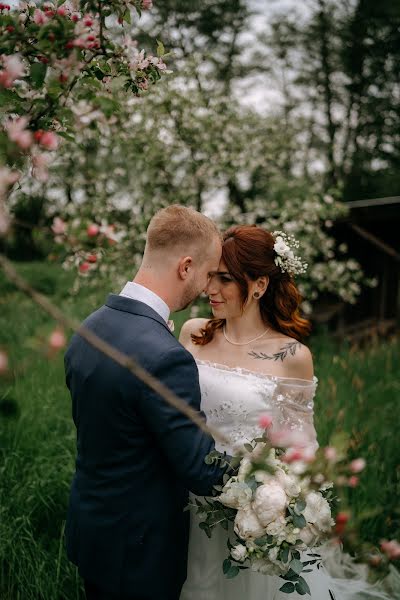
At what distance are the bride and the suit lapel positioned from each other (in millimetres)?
905

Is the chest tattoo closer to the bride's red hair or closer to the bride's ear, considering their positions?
the bride's red hair

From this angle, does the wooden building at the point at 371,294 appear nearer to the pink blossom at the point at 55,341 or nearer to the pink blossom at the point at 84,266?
the pink blossom at the point at 84,266

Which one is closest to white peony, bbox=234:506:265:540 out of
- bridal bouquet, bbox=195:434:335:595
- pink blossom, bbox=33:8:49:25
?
bridal bouquet, bbox=195:434:335:595

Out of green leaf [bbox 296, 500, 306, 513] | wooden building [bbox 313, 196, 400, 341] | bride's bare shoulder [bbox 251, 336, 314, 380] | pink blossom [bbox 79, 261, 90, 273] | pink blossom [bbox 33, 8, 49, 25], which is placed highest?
pink blossom [bbox 33, 8, 49, 25]

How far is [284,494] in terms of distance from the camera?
187 cm

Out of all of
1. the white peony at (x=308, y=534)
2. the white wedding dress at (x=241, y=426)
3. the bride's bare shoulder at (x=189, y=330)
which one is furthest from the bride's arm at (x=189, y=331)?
the white peony at (x=308, y=534)

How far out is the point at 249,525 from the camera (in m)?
1.86

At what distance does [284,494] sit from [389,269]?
8651 millimetres

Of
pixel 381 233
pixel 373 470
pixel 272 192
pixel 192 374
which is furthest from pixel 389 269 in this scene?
pixel 192 374

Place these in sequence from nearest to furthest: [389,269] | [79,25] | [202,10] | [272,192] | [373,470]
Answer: [79,25] < [373,470] < [272,192] < [389,269] < [202,10]

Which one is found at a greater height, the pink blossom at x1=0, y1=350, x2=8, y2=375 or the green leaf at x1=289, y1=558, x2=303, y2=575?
the pink blossom at x1=0, y1=350, x2=8, y2=375

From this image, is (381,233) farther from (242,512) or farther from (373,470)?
(242,512)

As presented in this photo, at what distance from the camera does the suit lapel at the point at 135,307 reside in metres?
2.08

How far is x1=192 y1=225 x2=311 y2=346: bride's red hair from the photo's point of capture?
10.1ft
